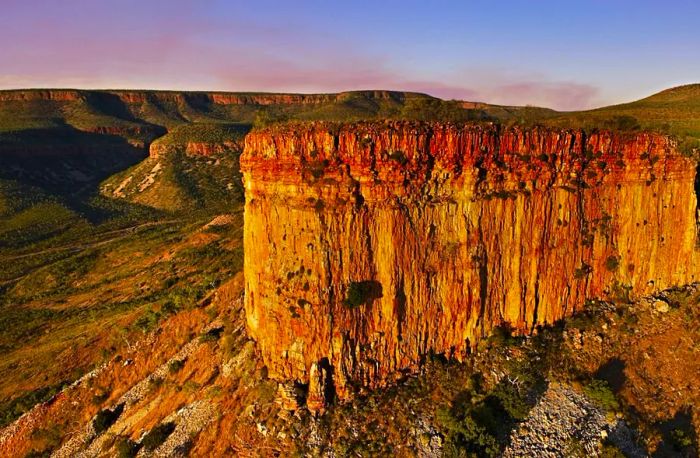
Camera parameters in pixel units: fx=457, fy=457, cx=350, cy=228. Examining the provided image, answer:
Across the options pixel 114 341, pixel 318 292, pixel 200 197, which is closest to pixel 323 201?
pixel 318 292

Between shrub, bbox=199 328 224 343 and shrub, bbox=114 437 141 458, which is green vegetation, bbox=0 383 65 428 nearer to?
shrub, bbox=114 437 141 458

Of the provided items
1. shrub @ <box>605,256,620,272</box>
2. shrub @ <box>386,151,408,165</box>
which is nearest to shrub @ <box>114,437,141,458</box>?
shrub @ <box>386,151,408,165</box>

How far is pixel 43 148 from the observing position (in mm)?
151875

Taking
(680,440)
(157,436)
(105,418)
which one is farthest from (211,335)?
(680,440)

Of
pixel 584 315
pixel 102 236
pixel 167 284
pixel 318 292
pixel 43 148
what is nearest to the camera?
pixel 318 292

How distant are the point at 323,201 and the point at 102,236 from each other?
89.1 meters

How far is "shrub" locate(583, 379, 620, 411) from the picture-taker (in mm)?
23516

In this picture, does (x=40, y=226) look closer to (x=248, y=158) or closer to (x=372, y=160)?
(x=248, y=158)

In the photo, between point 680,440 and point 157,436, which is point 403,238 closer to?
point 157,436

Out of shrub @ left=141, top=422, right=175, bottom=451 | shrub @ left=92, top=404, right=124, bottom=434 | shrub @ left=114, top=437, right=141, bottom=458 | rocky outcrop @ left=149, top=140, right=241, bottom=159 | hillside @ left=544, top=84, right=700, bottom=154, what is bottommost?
shrub @ left=92, top=404, right=124, bottom=434

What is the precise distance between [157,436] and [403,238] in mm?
17057

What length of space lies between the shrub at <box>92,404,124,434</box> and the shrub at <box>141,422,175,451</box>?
5805mm

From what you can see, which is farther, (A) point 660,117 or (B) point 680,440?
(A) point 660,117

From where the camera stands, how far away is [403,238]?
77.5ft
